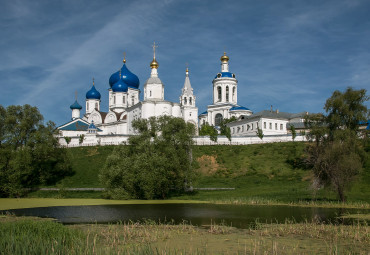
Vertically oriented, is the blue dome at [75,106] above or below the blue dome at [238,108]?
above

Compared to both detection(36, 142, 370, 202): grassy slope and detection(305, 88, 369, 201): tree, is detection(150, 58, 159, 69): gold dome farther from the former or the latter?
detection(305, 88, 369, 201): tree

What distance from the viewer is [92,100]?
288ft

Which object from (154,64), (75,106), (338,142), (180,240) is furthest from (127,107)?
(180,240)

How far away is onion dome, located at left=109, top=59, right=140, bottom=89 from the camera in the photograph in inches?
3098

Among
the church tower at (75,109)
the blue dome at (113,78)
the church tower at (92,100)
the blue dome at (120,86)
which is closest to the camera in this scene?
the blue dome at (120,86)

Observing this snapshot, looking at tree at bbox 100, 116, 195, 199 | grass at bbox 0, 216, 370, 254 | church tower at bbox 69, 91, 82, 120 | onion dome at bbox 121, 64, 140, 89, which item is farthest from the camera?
church tower at bbox 69, 91, 82, 120

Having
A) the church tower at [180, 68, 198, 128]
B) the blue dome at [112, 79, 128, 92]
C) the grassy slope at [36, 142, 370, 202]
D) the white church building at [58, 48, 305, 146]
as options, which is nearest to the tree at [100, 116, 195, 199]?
the grassy slope at [36, 142, 370, 202]

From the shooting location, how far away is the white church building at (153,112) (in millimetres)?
63031

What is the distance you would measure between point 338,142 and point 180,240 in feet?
57.8

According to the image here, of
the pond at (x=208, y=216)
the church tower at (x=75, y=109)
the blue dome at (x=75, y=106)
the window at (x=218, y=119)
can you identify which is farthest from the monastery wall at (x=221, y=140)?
the pond at (x=208, y=216)

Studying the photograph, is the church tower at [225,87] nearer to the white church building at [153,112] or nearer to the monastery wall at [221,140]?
the white church building at [153,112]

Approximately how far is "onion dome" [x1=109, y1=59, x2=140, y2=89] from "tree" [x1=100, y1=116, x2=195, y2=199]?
4615 centimetres

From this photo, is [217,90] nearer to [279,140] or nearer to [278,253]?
[279,140]

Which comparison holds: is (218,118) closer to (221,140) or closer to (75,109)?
(221,140)
